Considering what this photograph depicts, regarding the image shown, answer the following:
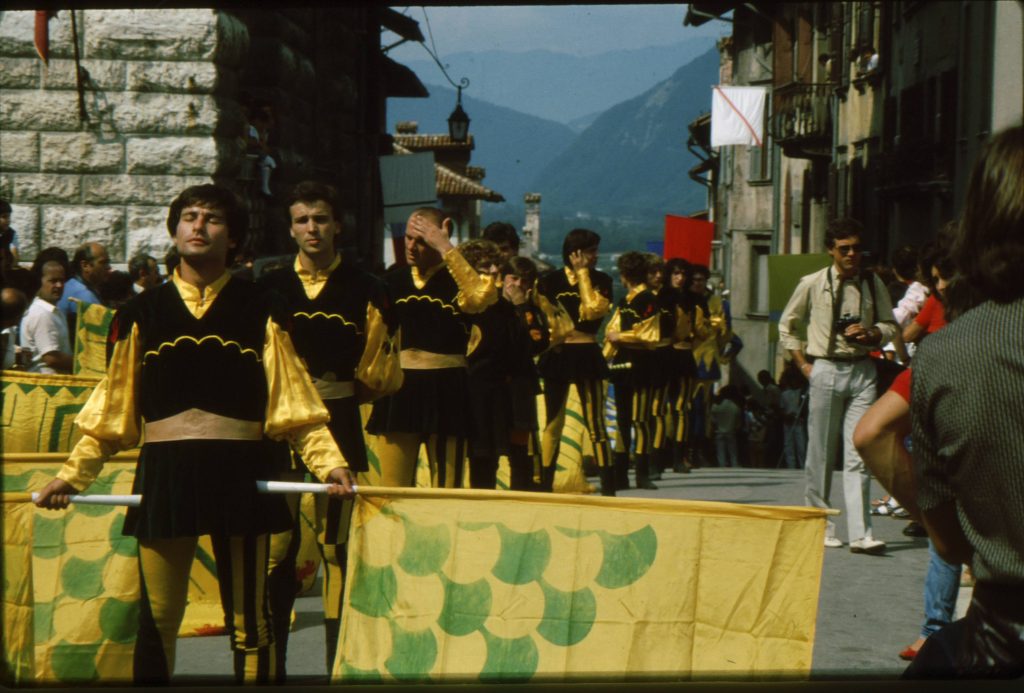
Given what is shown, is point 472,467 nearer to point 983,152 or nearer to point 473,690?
point 473,690

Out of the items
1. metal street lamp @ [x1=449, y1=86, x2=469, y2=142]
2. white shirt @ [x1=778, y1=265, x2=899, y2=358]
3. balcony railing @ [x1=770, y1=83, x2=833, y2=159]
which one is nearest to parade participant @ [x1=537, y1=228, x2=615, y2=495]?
white shirt @ [x1=778, y1=265, x2=899, y2=358]

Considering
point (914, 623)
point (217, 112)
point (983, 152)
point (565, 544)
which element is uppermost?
point (217, 112)

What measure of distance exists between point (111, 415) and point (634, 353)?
9304 mm

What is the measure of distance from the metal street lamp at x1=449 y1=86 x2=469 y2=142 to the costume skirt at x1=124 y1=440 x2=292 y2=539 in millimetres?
19600

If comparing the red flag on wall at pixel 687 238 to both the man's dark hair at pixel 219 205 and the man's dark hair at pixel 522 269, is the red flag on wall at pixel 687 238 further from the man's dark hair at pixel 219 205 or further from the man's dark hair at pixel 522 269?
the man's dark hair at pixel 219 205

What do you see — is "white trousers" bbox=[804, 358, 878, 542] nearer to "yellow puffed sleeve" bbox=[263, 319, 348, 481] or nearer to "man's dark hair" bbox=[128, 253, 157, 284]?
"man's dark hair" bbox=[128, 253, 157, 284]

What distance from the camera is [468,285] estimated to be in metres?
8.77

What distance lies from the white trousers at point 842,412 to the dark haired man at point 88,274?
4879mm

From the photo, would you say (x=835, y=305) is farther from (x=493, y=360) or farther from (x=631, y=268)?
(x=631, y=268)

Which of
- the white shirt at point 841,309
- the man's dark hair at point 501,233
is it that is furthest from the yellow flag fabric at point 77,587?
the man's dark hair at point 501,233

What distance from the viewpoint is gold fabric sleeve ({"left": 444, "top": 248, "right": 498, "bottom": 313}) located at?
8.74 meters

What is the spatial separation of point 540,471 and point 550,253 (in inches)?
3128

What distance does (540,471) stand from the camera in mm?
12992

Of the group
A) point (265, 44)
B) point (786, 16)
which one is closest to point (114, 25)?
point (265, 44)
